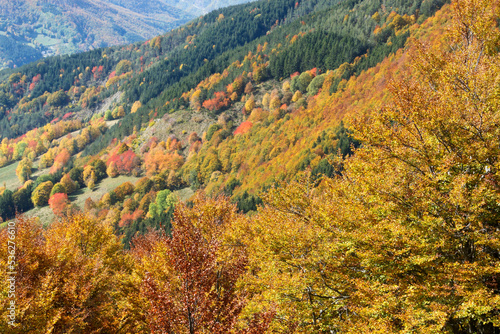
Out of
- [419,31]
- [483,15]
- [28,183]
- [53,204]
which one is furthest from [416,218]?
[28,183]

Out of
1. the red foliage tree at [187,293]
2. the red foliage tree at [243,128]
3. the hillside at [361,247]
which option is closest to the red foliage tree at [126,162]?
the red foliage tree at [243,128]

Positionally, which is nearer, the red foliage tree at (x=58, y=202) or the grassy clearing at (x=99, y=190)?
the red foliage tree at (x=58, y=202)

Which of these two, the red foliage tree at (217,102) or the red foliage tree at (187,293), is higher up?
the red foliage tree at (187,293)

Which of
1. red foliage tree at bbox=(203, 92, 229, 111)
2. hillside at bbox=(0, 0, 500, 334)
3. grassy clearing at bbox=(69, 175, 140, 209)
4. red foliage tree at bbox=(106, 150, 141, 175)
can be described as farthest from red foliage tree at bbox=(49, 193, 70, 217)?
hillside at bbox=(0, 0, 500, 334)

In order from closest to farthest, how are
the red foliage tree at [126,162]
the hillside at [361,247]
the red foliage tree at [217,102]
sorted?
the hillside at [361,247], the red foliage tree at [126,162], the red foliage tree at [217,102]

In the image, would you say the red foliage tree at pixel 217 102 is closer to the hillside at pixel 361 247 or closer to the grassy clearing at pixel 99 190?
the grassy clearing at pixel 99 190

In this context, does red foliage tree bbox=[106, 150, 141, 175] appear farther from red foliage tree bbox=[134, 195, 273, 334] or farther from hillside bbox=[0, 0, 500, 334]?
red foliage tree bbox=[134, 195, 273, 334]

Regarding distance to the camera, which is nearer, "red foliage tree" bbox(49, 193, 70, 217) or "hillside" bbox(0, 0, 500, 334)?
"hillside" bbox(0, 0, 500, 334)

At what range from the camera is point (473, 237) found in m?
11.2

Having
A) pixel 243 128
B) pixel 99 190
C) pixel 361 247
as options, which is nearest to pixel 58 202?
pixel 99 190

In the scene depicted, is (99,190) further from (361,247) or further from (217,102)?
(361,247)

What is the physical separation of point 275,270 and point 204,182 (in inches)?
5314

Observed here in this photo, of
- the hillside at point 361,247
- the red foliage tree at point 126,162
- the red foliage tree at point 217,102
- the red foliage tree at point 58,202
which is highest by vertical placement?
the hillside at point 361,247

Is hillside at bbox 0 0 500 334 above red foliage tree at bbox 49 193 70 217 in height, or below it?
above
